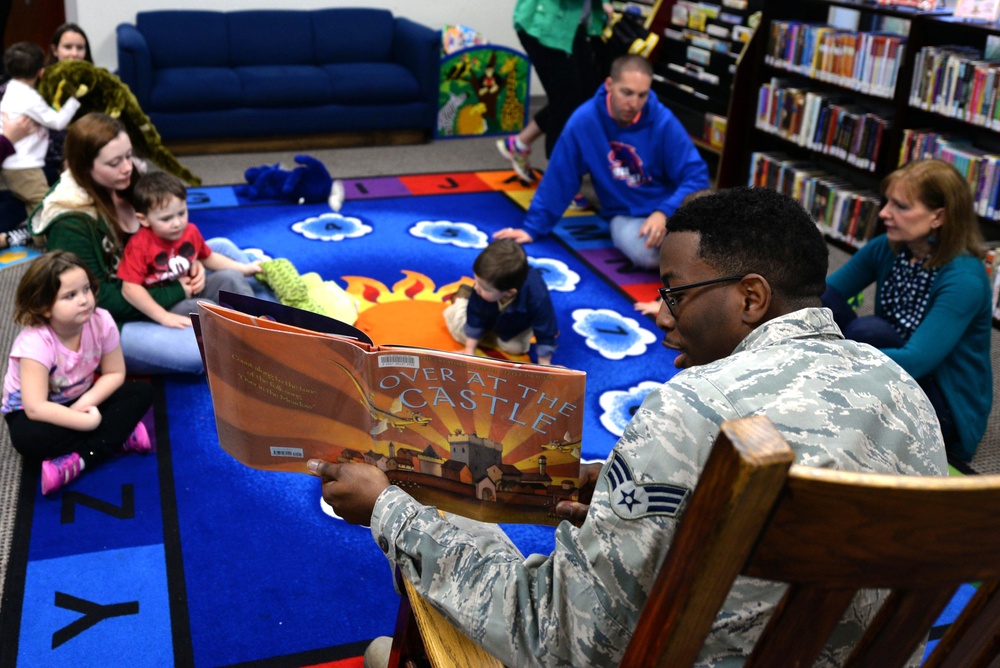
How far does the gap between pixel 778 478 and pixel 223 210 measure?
4.27 meters

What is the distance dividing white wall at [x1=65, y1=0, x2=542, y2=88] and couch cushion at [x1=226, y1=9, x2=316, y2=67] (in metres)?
0.21

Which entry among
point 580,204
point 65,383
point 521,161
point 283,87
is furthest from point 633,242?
point 283,87

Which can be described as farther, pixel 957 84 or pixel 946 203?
pixel 957 84

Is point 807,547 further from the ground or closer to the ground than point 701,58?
further from the ground

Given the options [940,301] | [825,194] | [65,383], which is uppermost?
[940,301]

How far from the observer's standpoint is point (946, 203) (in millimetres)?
2535

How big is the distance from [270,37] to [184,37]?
1.75ft

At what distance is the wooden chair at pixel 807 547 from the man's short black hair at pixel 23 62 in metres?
4.26

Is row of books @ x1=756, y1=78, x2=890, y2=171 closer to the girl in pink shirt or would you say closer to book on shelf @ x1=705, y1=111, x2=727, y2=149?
book on shelf @ x1=705, y1=111, x2=727, y2=149

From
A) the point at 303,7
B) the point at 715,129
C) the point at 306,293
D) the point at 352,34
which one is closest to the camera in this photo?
the point at 306,293

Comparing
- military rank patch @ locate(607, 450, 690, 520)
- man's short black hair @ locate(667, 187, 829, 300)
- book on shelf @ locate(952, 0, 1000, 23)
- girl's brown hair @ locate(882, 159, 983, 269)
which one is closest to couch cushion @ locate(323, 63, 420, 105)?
book on shelf @ locate(952, 0, 1000, 23)

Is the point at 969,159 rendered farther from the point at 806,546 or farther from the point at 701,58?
the point at 806,546

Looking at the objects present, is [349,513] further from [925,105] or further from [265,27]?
[265,27]

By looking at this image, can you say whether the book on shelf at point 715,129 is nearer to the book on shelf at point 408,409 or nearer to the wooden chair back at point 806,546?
A: the book on shelf at point 408,409
